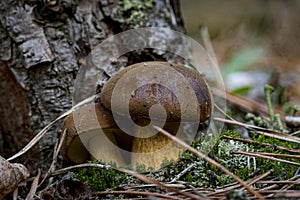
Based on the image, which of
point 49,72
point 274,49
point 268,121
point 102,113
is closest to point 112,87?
point 102,113

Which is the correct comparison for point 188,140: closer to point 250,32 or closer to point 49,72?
point 49,72

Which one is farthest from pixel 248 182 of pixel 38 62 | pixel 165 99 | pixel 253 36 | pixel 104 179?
pixel 253 36

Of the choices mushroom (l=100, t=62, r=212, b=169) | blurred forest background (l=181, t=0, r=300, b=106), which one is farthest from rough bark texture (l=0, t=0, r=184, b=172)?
blurred forest background (l=181, t=0, r=300, b=106)

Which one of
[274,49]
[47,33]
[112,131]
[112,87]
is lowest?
[112,131]

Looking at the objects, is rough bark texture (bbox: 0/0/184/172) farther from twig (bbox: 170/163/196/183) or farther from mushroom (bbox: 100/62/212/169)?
twig (bbox: 170/163/196/183)

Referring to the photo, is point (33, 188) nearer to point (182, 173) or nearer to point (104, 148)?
point (104, 148)

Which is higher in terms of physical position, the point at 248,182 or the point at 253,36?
the point at 253,36

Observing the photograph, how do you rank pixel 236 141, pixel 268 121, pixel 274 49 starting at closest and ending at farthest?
pixel 236 141 → pixel 268 121 → pixel 274 49

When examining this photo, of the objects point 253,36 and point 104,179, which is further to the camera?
point 253,36
